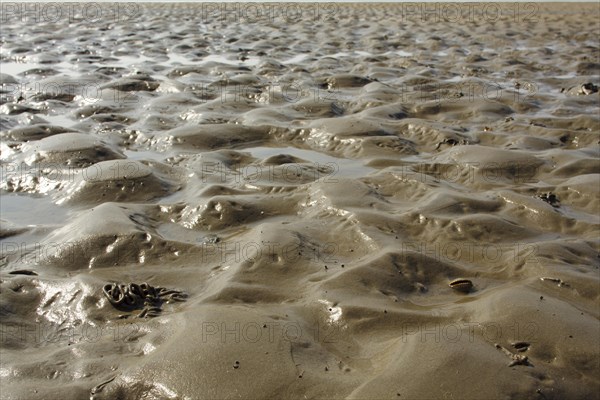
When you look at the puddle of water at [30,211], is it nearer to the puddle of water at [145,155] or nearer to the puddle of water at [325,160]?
the puddle of water at [145,155]

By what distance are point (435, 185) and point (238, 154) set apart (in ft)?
6.55

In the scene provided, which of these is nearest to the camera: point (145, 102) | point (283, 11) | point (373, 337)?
point (373, 337)

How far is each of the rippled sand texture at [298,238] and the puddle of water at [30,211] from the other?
2 cm

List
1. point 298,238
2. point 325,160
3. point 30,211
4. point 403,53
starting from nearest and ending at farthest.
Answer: point 298,238
point 30,211
point 325,160
point 403,53

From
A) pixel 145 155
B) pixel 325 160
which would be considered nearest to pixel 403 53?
pixel 325 160

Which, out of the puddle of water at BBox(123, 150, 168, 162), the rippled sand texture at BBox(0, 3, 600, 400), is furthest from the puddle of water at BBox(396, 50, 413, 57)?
the puddle of water at BBox(123, 150, 168, 162)

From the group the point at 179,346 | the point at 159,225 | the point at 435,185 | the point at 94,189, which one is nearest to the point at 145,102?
the point at 94,189

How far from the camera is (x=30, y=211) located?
448 cm

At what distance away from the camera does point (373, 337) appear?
2889 millimetres

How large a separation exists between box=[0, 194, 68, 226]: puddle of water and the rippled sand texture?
2 centimetres

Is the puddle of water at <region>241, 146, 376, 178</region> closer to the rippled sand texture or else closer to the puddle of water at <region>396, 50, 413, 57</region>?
the rippled sand texture

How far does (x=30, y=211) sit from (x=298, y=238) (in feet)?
7.18

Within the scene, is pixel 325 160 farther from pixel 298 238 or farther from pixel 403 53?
pixel 403 53

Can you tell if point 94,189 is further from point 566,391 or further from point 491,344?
point 566,391
